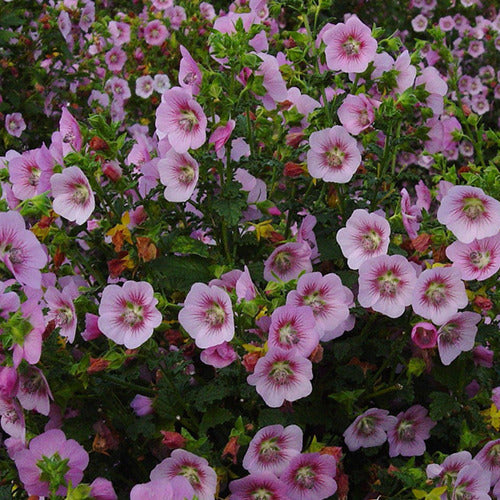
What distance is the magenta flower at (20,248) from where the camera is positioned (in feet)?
4.32

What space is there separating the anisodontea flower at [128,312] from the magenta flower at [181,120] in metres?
0.28

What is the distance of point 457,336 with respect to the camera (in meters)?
1.53

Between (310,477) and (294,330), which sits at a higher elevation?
(294,330)

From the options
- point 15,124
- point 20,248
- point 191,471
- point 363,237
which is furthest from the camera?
point 15,124

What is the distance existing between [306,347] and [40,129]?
8.59 ft

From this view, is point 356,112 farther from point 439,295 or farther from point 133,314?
point 133,314

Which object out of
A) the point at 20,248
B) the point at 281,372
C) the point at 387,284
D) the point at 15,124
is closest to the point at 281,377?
the point at 281,372

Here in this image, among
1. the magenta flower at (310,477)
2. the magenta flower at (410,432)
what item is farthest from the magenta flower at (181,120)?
the magenta flower at (410,432)

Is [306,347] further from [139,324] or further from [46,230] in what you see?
[46,230]

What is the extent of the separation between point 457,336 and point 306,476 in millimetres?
397

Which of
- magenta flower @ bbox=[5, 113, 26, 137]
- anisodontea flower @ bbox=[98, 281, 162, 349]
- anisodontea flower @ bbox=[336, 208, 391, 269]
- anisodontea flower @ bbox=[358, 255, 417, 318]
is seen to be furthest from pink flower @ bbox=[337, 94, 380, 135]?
magenta flower @ bbox=[5, 113, 26, 137]

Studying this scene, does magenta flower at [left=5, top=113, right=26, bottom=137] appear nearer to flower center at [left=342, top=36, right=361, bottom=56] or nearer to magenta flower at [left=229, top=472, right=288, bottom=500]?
flower center at [left=342, top=36, right=361, bottom=56]

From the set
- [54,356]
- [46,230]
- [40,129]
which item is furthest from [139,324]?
[40,129]

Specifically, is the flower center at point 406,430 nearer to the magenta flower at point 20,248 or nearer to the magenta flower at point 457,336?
the magenta flower at point 457,336
